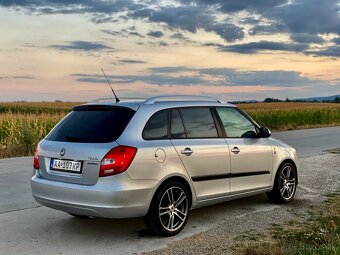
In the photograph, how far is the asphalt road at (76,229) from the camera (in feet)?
18.8

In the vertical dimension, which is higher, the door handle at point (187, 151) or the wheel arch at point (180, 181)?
the door handle at point (187, 151)

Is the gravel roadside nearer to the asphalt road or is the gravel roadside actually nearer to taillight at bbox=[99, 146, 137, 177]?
the asphalt road

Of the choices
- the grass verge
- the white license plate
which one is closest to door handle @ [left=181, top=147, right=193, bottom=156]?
the grass verge

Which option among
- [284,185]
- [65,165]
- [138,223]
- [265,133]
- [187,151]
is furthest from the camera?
[284,185]

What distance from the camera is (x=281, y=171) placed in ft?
26.2

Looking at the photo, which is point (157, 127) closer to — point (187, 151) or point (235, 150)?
point (187, 151)

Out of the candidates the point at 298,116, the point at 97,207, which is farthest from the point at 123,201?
the point at 298,116

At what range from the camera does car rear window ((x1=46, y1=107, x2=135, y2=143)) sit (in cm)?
595

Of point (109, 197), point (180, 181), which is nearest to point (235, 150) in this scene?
point (180, 181)

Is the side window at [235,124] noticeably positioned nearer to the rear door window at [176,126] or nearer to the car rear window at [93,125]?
the rear door window at [176,126]

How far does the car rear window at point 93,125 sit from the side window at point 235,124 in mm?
1620

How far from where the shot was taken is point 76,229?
6523mm

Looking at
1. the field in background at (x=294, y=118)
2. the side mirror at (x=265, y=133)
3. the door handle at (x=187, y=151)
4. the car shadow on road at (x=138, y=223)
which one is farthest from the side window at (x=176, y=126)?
the field in background at (x=294, y=118)

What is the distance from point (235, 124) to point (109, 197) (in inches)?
98.3
